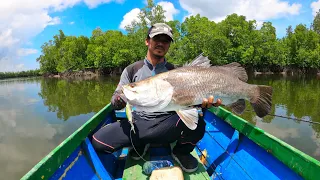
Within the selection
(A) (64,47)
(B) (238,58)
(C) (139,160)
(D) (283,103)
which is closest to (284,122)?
(D) (283,103)

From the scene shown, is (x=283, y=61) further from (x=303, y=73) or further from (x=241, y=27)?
(x=241, y=27)

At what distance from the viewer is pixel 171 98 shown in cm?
284

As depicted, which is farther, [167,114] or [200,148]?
[200,148]

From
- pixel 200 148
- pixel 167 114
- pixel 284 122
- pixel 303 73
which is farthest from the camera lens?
pixel 303 73

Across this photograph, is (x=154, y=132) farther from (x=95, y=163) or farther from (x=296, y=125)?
(x=296, y=125)

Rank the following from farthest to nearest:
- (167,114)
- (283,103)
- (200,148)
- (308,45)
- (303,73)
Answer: (303,73) → (308,45) → (283,103) → (200,148) → (167,114)

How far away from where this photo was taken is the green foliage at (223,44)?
4941cm

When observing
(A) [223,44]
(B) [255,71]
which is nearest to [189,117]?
(A) [223,44]

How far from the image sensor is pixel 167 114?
3.56 meters

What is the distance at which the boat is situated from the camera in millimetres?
2369

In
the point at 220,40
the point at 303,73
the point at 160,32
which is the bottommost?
the point at 303,73

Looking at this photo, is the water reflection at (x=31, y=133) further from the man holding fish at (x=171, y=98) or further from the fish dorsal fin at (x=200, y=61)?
the fish dorsal fin at (x=200, y=61)

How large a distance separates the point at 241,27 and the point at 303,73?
2114 centimetres

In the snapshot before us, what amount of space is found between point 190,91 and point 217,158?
1.90 meters
